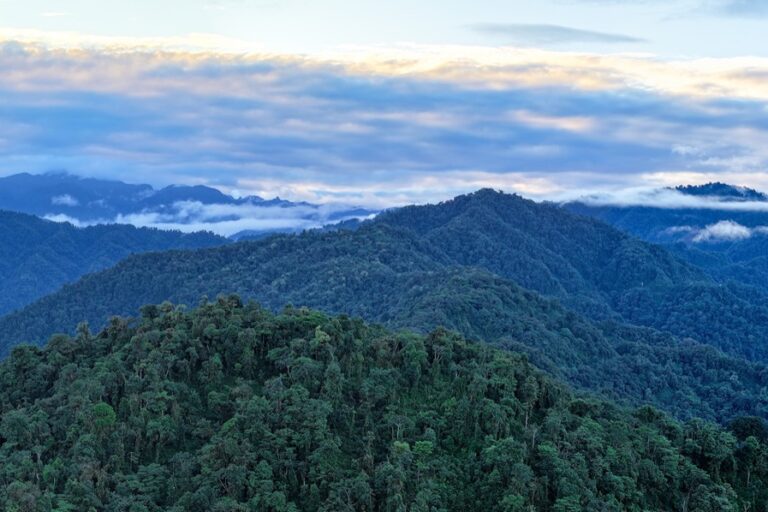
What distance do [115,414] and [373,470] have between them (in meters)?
19.1

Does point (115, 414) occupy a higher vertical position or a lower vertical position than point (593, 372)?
higher

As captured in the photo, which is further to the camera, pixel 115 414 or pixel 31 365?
pixel 31 365

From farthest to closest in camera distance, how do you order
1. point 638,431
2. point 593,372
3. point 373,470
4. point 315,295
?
point 315,295 < point 593,372 < point 638,431 < point 373,470

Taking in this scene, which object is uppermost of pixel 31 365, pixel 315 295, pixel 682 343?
pixel 31 365

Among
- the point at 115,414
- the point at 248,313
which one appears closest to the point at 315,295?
the point at 248,313

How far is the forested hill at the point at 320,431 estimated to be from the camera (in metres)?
62.0

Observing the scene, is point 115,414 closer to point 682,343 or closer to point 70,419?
point 70,419

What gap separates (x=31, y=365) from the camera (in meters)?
76.8

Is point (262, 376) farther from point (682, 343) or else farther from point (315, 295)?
point (682, 343)

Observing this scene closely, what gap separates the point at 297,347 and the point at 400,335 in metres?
9.83

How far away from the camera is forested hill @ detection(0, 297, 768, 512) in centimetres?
6197

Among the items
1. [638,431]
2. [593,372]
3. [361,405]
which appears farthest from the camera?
[593,372]

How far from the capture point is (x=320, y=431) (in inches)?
2564

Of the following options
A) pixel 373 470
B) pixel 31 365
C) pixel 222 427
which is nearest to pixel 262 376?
pixel 222 427
